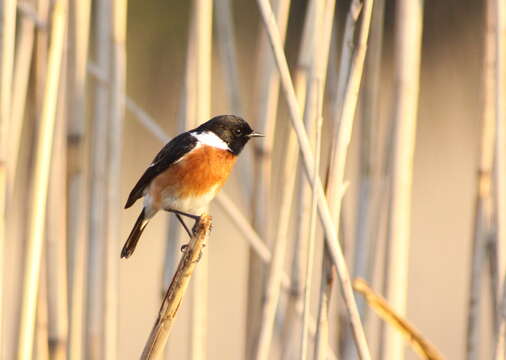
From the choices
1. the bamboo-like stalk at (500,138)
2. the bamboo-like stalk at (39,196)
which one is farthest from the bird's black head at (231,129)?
the bamboo-like stalk at (500,138)

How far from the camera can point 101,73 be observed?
2719mm

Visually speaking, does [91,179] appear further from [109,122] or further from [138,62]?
[138,62]

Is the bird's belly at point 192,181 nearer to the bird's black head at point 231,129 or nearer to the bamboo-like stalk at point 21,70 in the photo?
the bird's black head at point 231,129

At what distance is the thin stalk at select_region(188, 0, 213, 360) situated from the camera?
8.40 ft

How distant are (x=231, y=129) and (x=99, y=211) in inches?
21.8

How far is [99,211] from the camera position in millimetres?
2639

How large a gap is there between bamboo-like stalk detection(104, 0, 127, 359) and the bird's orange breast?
38cm

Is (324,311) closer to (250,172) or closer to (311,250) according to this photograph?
(311,250)

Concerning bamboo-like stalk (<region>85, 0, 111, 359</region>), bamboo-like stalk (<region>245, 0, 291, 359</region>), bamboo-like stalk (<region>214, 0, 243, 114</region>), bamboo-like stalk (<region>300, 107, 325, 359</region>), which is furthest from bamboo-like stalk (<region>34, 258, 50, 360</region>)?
bamboo-like stalk (<region>300, 107, 325, 359</region>)

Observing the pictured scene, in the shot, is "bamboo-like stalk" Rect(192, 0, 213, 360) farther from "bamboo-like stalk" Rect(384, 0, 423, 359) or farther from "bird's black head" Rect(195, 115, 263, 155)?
"bamboo-like stalk" Rect(384, 0, 423, 359)

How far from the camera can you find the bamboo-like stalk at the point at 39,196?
2252 millimetres

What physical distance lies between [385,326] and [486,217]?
18.7 inches

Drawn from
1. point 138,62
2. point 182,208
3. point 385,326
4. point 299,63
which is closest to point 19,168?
point 138,62

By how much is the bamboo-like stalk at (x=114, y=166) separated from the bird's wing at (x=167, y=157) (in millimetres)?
274
